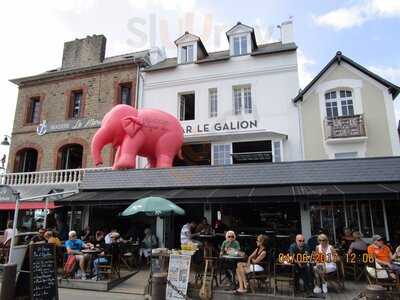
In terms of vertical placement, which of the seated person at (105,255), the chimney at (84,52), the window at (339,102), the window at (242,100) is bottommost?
the seated person at (105,255)

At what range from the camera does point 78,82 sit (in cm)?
1814

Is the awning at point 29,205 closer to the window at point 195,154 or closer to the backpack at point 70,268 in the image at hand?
the backpack at point 70,268

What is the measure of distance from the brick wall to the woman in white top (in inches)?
439

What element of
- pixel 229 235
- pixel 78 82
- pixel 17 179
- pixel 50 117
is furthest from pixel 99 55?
pixel 229 235

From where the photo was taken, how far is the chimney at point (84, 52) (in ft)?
63.2

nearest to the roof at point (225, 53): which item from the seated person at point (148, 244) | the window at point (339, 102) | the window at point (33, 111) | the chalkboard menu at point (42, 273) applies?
the window at point (339, 102)

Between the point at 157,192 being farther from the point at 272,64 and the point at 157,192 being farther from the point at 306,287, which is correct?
the point at 272,64

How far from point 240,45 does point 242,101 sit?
116 inches

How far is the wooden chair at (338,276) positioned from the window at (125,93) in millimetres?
12718

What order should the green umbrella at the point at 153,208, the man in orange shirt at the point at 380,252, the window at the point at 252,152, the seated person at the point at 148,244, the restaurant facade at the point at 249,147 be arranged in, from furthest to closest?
the window at the point at 252,152 → the seated person at the point at 148,244 → the restaurant facade at the point at 249,147 → the green umbrella at the point at 153,208 → the man in orange shirt at the point at 380,252

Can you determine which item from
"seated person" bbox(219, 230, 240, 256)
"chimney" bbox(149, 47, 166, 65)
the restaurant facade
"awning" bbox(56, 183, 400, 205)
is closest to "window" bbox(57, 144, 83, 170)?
the restaurant facade

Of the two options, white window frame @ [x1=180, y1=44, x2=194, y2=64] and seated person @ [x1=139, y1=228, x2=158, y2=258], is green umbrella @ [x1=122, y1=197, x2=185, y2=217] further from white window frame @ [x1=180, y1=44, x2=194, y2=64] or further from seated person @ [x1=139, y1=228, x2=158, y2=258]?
white window frame @ [x1=180, y1=44, x2=194, y2=64]

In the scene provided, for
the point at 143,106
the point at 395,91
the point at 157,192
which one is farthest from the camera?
the point at 143,106

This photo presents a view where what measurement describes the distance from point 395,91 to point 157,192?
1030 cm
